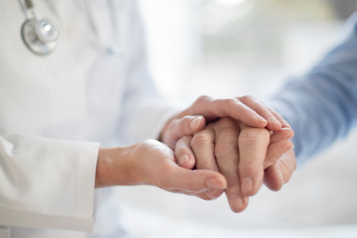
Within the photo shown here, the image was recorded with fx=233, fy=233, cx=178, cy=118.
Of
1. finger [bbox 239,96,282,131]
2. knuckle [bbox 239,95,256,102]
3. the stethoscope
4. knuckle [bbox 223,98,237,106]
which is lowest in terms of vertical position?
finger [bbox 239,96,282,131]

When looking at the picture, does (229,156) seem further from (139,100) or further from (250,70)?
(250,70)

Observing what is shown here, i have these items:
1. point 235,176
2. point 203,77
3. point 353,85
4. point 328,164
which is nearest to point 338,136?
point 353,85

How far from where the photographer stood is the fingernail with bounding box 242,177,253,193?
0.93 ft

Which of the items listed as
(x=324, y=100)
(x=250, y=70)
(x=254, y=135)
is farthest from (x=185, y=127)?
(x=250, y=70)

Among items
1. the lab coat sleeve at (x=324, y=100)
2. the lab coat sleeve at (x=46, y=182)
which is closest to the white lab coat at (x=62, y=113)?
the lab coat sleeve at (x=46, y=182)

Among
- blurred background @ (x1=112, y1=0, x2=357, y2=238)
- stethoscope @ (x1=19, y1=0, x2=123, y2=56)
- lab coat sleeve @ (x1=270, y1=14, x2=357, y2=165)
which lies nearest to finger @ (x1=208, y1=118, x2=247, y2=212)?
lab coat sleeve @ (x1=270, y1=14, x2=357, y2=165)

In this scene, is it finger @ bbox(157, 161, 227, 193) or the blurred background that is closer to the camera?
finger @ bbox(157, 161, 227, 193)

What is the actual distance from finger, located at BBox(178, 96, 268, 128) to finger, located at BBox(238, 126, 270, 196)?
0.06 feet

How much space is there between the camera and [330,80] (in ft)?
2.27

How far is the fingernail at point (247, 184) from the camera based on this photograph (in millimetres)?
284

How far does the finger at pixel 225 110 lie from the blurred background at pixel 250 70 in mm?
469

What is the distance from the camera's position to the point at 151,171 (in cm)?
32

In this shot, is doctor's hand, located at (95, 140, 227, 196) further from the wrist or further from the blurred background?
the blurred background

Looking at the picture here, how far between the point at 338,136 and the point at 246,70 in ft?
2.15
